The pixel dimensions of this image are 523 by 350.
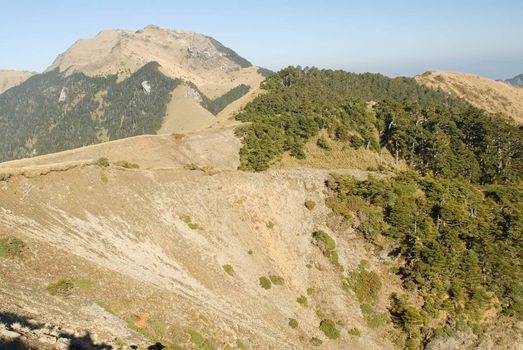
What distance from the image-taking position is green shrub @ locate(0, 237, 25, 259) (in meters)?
36.0

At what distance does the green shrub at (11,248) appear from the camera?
1417 inches

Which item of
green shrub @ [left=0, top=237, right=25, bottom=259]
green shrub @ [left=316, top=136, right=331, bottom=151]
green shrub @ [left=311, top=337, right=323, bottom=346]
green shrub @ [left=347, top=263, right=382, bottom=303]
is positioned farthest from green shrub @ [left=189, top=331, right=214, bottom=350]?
green shrub @ [left=316, top=136, right=331, bottom=151]

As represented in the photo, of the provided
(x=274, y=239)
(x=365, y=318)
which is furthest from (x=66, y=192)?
(x=365, y=318)

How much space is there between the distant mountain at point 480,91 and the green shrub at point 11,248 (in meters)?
164

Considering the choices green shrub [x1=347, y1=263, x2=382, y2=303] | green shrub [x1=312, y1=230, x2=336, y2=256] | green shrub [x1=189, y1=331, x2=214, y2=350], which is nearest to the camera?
green shrub [x1=189, y1=331, x2=214, y2=350]

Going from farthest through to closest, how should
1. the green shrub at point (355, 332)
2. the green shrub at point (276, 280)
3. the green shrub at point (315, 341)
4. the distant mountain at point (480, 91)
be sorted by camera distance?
the distant mountain at point (480, 91) < the green shrub at point (276, 280) < the green shrub at point (355, 332) < the green shrub at point (315, 341)

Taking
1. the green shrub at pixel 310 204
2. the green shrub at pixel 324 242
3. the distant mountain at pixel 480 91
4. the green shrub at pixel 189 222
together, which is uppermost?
the distant mountain at pixel 480 91

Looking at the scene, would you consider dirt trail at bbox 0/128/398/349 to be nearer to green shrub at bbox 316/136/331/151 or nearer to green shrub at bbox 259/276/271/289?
green shrub at bbox 259/276/271/289

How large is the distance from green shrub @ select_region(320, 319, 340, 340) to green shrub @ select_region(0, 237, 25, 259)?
1348 inches

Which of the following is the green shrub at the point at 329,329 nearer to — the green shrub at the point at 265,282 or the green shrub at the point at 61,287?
the green shrub at the point at 265,282

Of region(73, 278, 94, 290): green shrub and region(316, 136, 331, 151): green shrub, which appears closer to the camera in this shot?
region(73, 278, 94, 290): green shrub

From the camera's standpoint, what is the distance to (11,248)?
36406 millimetres

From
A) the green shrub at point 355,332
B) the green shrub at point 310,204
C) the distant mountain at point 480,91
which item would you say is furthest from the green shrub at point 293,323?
the distant mountain at point 480,91

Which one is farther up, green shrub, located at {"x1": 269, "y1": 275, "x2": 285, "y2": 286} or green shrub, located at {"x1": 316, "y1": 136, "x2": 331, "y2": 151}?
green shrub, located at {"x1": 316, "y1": 136, "x2": 331, "y2": 151}
